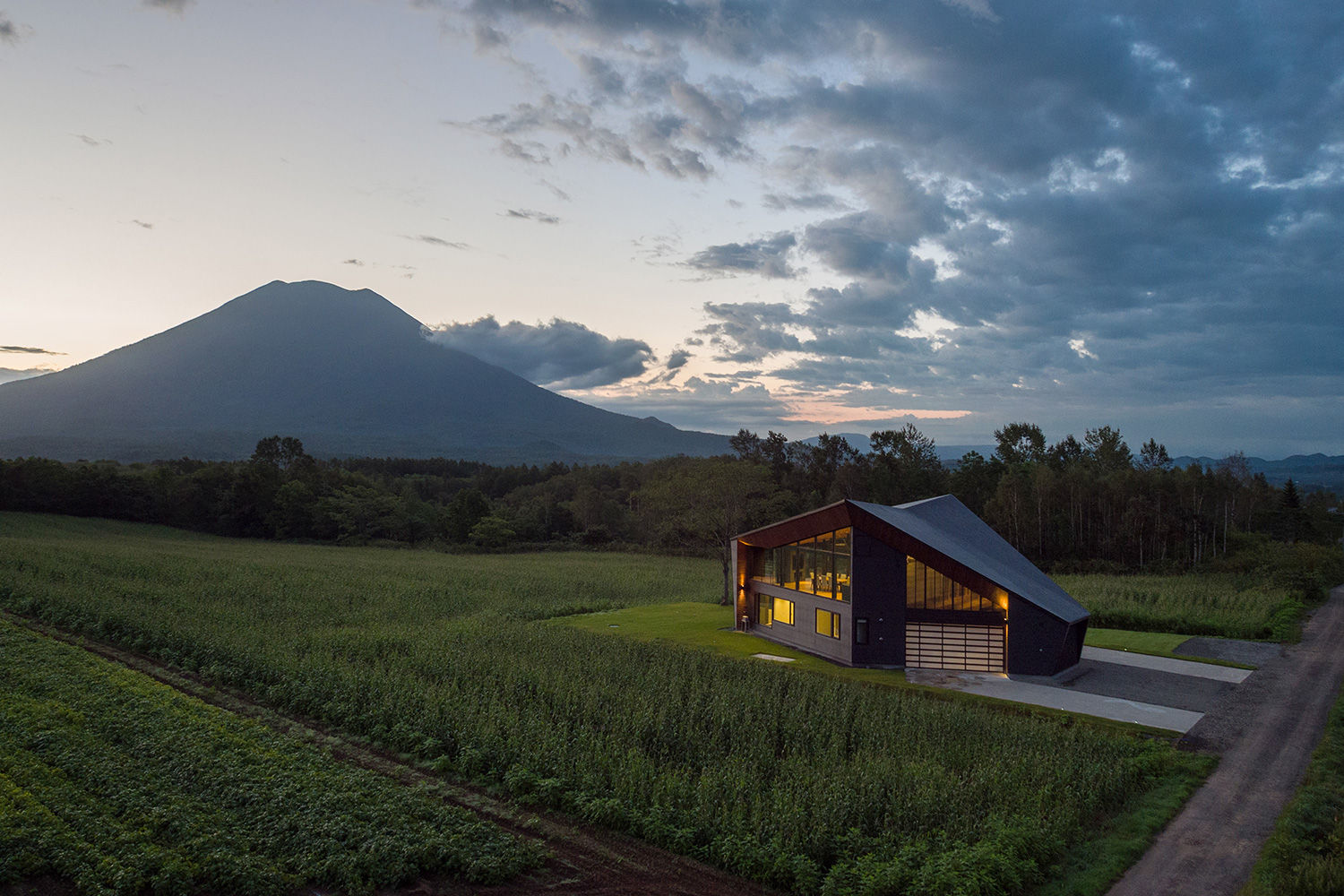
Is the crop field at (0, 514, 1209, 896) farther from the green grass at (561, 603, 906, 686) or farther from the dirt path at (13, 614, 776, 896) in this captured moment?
the green grass at (561, 603, 906, 686)

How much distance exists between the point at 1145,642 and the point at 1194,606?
27.0ft

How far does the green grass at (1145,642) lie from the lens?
80.3 ft

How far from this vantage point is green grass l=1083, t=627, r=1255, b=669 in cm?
2448

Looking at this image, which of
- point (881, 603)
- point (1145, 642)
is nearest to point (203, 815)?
point (881, 603)

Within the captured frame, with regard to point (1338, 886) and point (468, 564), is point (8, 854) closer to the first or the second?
point (1338, 886)

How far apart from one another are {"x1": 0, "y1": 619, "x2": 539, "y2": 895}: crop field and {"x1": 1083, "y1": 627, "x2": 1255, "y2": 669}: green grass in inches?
945

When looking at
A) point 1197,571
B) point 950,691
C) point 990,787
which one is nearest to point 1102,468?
point 1197,571

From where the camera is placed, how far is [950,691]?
2030cm

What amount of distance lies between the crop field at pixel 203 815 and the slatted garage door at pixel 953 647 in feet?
53.5

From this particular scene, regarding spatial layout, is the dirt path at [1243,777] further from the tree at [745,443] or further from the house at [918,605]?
the tree at [745,443]

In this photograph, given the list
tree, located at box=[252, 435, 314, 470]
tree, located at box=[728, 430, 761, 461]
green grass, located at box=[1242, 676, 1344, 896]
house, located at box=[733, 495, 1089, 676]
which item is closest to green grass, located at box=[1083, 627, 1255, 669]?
house, located at box=[733, 495, 1089, 676]

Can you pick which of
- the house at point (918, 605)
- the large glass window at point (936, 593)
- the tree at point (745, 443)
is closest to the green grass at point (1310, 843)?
the house at point (918, 605)

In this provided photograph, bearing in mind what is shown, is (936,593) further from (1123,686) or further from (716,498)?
(716,498)

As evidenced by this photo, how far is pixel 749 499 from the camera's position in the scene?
4369 cm
